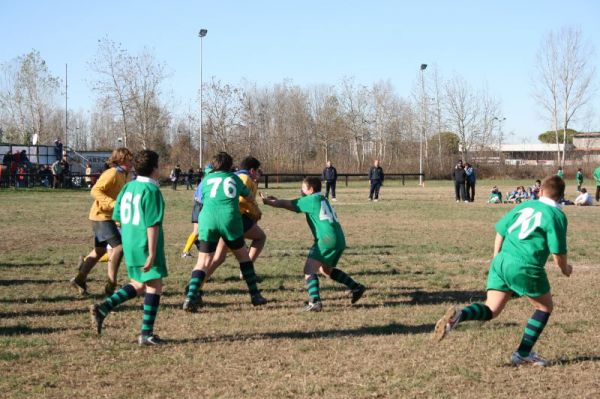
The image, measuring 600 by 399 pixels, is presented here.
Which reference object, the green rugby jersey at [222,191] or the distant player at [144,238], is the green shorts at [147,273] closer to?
the distant player at [144,238]

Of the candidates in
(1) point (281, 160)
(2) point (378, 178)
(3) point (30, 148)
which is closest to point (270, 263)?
(2) point (378, 178)

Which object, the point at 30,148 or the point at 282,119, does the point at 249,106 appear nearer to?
the point at 282,119

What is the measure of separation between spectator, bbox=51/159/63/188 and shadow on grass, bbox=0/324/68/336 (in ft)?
111

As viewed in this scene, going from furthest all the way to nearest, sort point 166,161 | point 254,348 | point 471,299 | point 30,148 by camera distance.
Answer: point 166,161
point 30,148
point 471,299
point 254,348

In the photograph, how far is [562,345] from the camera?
6641 millimetres

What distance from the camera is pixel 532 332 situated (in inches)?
234

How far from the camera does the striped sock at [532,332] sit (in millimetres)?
5938

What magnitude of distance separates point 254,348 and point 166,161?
2262 inches

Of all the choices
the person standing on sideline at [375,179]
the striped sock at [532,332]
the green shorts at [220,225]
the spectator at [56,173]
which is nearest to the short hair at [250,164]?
the green shorts at [220,225]

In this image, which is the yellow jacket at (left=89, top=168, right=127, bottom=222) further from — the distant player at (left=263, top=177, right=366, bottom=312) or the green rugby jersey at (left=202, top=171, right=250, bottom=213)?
the distant player at (left=263, top=177, right=366, bottom=312)

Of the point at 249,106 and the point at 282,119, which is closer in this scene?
the point at 249,106

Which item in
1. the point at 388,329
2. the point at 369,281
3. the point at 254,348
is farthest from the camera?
the point at 369,281

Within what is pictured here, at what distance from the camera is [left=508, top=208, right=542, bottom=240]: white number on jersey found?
5.82 metres

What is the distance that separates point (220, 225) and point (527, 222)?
3335mm
